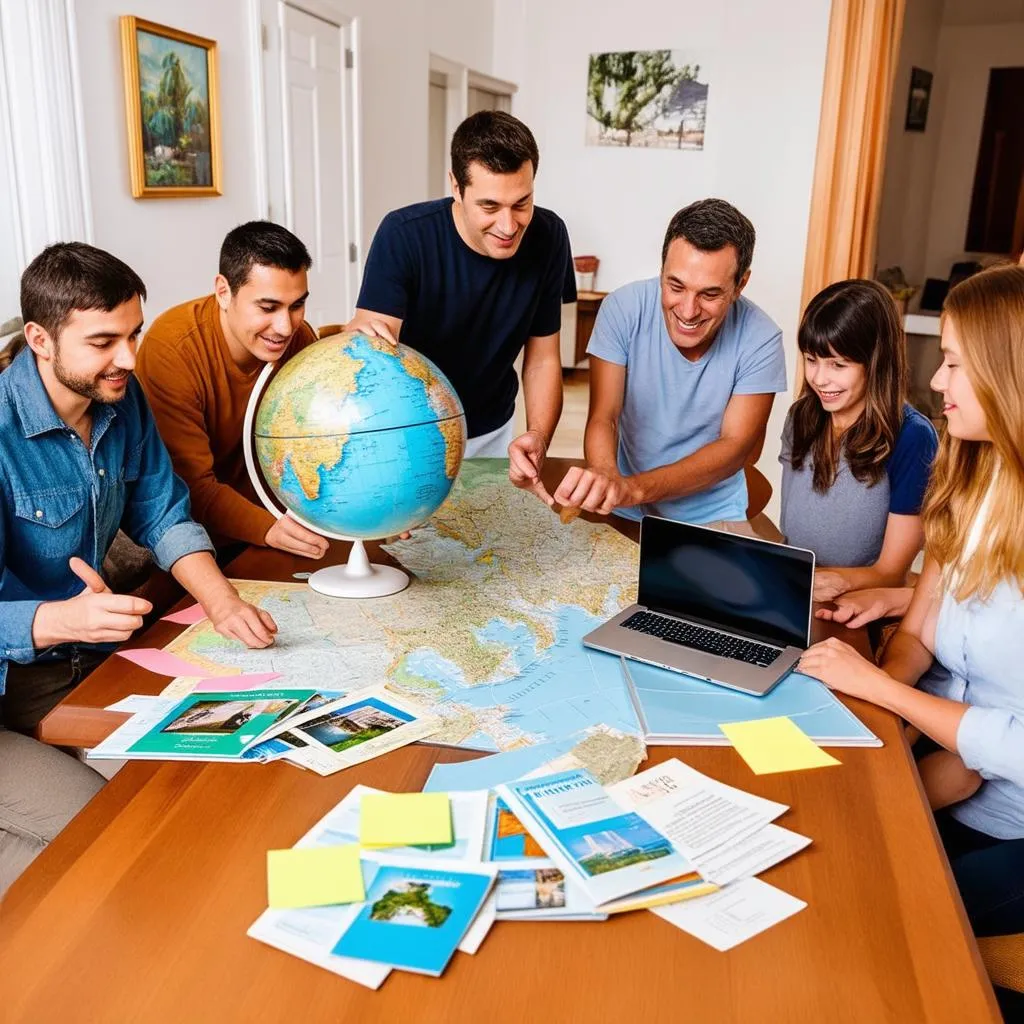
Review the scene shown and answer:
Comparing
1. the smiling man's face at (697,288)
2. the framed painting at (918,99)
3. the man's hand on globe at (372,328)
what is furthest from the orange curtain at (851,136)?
the man's hand on globe at (372,328)

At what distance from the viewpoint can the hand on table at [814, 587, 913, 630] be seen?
2037mm

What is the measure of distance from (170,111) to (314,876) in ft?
12.7

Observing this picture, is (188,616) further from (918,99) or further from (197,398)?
(918,99)

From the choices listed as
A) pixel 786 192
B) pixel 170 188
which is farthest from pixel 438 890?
pixel 786 192

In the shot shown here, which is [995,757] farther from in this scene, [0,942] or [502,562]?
[0,942]

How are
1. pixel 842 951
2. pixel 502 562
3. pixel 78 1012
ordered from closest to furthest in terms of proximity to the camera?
pixel 78 1012, pixel 842 951, pixel 502 562

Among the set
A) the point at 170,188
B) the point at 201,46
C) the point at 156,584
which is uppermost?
the point at 201,46

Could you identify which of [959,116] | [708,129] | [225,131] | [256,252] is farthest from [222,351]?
[959,116]

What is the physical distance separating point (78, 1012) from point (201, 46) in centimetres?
429

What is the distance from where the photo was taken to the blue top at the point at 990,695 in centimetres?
154

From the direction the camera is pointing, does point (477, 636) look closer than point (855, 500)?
Yes

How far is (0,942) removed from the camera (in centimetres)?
111

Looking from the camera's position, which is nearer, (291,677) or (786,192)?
(291,677)

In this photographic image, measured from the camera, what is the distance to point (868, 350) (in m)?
2.31
